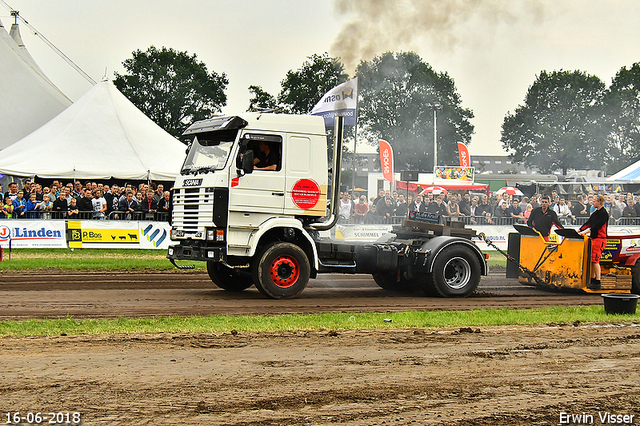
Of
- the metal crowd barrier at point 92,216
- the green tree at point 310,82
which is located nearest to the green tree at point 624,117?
the green tree at point 310,82

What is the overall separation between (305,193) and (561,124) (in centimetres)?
8001

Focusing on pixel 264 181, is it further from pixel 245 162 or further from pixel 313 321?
pixel 313 321

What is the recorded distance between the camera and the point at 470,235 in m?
14.0

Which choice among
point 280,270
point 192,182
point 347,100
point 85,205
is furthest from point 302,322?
point 85,205

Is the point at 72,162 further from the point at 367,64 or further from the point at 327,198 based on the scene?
the point at 327,198

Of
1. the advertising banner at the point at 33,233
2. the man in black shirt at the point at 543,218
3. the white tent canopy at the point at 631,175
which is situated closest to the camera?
the man in black shirt at the point at 543,218

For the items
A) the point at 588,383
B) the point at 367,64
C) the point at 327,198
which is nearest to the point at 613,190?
the point at 367,64

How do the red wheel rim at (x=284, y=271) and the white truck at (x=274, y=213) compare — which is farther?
the red wheel rim at (x=284, y=271)

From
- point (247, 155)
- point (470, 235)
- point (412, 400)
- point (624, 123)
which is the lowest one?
point (412, 400)

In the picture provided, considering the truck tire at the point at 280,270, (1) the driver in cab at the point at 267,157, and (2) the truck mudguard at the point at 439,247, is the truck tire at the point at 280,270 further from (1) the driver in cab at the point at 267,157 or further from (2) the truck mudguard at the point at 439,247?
(2) the truck mudguard at the point at 439,247

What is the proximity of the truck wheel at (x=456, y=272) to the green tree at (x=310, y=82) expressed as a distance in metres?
6.86

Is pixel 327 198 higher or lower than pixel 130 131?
lower

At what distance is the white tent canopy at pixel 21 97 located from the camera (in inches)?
1249

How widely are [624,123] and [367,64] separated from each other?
71.0m
